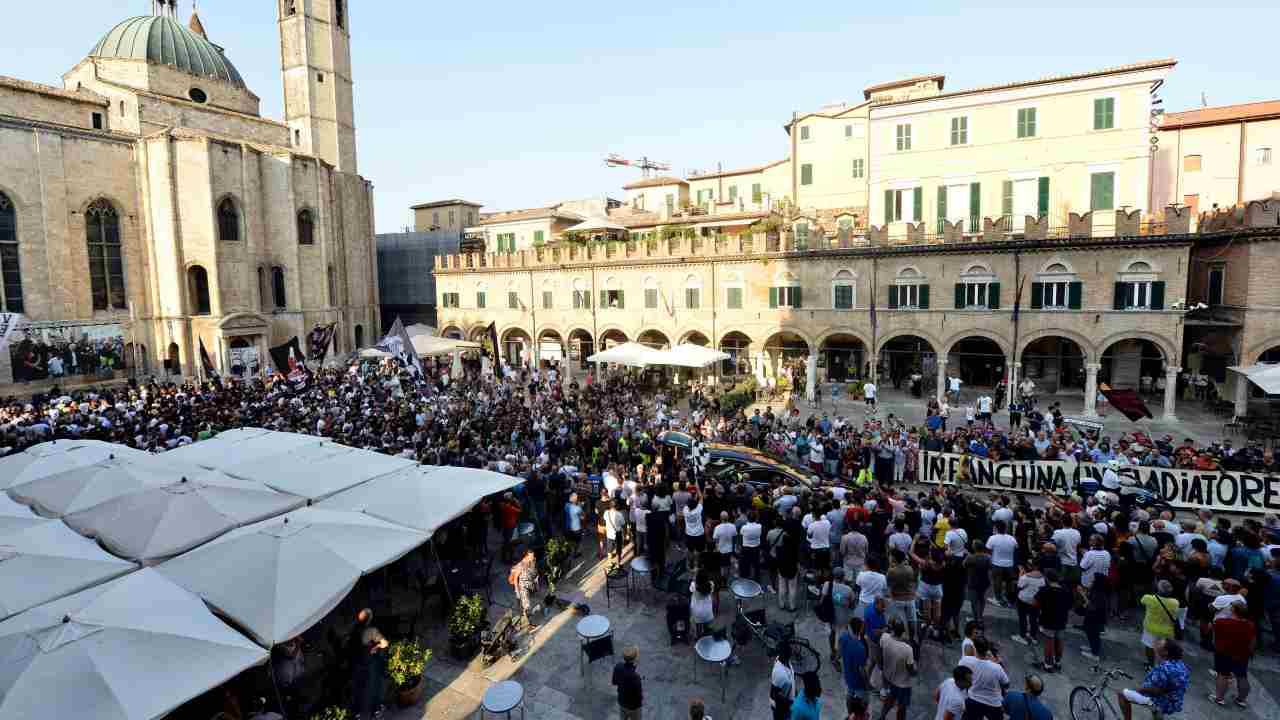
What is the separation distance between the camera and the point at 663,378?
32.4 meters

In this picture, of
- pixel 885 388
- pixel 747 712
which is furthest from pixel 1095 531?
pixel 885 388

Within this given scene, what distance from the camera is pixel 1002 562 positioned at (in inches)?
399

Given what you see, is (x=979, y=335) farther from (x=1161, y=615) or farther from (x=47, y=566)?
(x=47, y=566)

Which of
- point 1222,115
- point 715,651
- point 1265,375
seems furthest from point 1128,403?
point 1222,115

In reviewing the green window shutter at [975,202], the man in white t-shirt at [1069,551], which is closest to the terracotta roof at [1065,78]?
the green window shutter at [975,202]

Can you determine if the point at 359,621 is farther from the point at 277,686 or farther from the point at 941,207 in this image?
the point at 941,207

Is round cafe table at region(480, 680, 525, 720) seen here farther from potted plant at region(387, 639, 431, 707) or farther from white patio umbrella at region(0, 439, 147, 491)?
white patio umbrella at region(0, 439, 147, 491)

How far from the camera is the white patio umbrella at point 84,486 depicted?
1073cm

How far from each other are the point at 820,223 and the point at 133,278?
3646 centimetres

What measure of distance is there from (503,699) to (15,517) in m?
8.15

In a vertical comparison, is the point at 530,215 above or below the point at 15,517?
above

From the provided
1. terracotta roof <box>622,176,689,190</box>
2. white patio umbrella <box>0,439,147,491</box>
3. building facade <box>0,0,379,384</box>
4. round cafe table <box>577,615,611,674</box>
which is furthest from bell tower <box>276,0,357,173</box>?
round cafe table <box>577,615,611,674</box>

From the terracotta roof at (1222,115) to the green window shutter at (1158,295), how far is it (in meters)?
15.0

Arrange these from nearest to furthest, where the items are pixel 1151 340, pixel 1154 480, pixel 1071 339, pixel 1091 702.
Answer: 1. pixel 1091 702
2. pixel 1154 480
3. pixel 1151 340
4. pixel 1071 339
